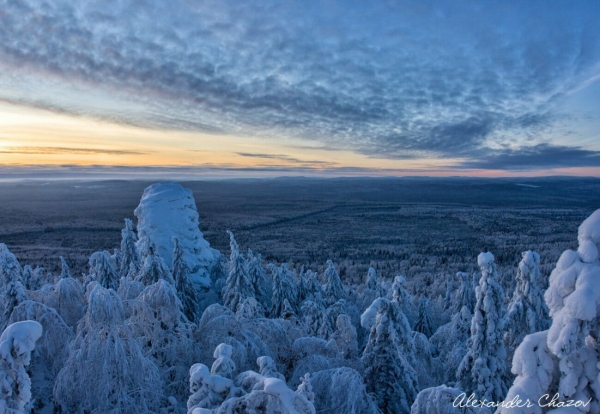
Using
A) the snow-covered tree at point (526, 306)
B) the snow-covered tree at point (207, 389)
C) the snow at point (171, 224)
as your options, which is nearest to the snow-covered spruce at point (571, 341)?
the snow-covered tree at point (207, 389)

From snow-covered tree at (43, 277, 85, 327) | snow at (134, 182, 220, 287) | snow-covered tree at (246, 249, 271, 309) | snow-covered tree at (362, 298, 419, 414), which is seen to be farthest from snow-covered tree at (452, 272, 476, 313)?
snow-covered tree at (43, 277, 85, 327)

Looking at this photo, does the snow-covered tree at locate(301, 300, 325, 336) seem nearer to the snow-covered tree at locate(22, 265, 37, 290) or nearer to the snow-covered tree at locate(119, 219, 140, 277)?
the snow-covered tree at locate(119, 219, 140, 277)

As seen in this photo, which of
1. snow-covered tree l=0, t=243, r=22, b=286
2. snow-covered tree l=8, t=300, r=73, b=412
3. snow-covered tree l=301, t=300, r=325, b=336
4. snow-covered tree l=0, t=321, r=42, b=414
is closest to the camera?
snow-covered tree l=0, t=321, r=42, b=414

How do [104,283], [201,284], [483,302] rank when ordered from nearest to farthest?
[483,302], [104,283], [201,284]

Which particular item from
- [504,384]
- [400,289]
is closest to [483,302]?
[504,384]

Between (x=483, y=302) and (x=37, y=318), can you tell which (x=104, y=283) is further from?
(x=483, y=302)

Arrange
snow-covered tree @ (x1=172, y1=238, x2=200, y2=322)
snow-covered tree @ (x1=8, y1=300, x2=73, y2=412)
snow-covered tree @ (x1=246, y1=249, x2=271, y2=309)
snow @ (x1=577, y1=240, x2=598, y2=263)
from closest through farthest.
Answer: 1. snow @ (x1=577, y1=240, x2=598, y2=263)
2. snow-covered tree @ (x1=8, y1=300, x2=73, y2=412)
3. snow-covered tree @ (x1=172, y1=238, x2=200, y2=322)
4. snow-covered tree @ (x1=246, y1=249, x2=271, y2=309)

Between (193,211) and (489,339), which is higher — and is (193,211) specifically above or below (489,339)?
above
